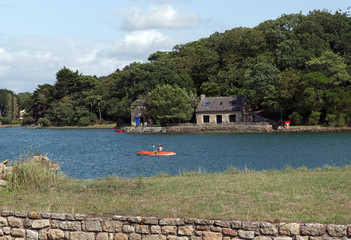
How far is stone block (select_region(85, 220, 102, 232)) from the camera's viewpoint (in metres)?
9.73

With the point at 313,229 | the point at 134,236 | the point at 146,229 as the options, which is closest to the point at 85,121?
the point at 134,236

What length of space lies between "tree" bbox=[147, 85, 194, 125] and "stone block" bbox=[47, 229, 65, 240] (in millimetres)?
64724

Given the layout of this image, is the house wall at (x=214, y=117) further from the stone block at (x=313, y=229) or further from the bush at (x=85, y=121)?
the stone block at (x=313, y=229)

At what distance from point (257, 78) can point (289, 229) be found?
64397mm

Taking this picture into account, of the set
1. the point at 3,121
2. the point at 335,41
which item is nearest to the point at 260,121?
the point at 335,41

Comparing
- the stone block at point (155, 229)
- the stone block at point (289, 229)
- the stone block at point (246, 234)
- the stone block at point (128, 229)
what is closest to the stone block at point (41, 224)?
the stone block at point (128, 229)

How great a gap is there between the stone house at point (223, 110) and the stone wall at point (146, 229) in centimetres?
6399

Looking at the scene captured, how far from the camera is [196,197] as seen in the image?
11.6 m

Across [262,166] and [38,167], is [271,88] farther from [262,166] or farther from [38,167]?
[38,167]

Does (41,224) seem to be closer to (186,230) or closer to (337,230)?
(186,230)

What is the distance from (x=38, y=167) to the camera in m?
14.2

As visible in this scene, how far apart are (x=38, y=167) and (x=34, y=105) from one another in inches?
4785

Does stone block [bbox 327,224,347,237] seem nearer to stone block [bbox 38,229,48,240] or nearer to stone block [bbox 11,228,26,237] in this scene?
stone block [bbox 38,229,48,240]

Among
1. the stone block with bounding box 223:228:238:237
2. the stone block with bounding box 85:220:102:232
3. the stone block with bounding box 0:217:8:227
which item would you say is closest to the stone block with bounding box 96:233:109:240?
the stone block with bounding box 85:220:102:232
